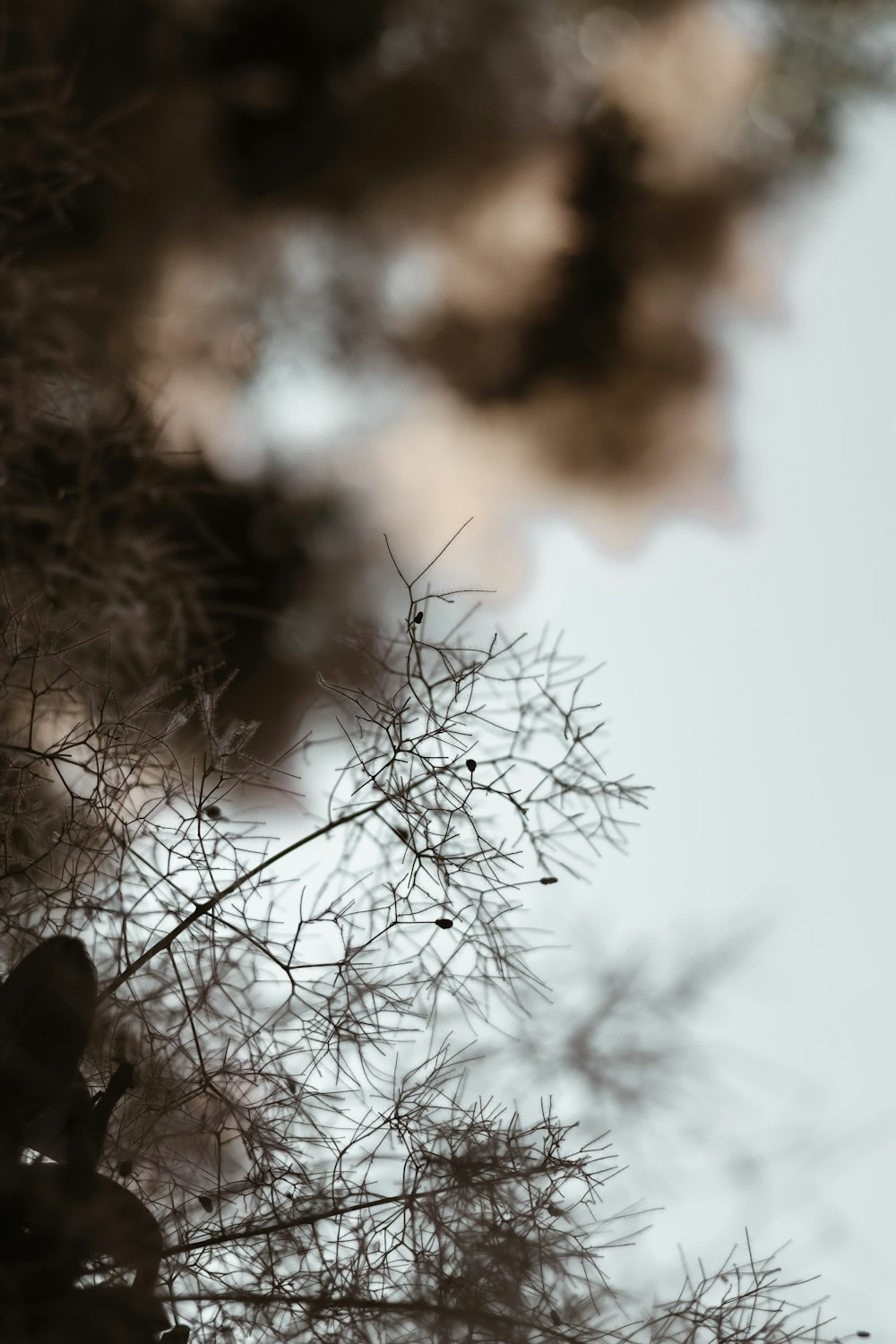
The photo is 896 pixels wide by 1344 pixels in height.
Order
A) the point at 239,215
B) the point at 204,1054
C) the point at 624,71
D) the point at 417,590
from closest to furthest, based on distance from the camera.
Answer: the point at 204,1054
the point at 417,590
the point at 239,215
the point at 624,71

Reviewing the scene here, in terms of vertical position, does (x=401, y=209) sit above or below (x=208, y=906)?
above

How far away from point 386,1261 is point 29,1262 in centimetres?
15

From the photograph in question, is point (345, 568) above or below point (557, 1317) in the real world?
above

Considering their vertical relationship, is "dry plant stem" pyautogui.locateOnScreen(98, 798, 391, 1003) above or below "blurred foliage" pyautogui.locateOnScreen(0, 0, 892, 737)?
below

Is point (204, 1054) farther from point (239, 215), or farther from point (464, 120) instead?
point (464, 120)

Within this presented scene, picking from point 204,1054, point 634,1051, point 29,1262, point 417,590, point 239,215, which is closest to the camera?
point 29,1262

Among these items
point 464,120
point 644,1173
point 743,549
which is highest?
point 464,120

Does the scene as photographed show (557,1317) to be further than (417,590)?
No

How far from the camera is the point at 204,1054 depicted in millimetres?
417

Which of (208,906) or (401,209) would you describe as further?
(401,209)

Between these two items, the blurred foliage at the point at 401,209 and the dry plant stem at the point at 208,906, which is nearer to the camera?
the dry plant stem at the point at 208,906

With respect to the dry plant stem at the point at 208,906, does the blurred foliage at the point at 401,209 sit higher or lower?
higher

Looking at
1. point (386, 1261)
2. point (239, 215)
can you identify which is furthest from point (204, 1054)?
point (239, 215)

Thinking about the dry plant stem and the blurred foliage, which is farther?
the blurred foliage
